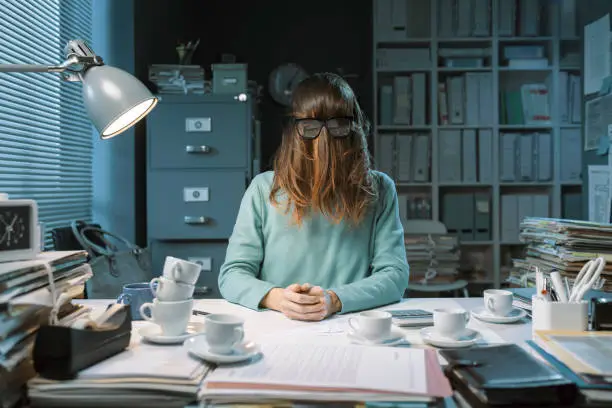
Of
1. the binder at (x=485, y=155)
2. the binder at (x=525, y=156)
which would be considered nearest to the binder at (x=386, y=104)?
the binder at (x=485, y=155)

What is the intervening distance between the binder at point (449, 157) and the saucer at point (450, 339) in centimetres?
278

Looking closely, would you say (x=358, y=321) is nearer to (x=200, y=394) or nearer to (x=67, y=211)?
(x=200, y=394)

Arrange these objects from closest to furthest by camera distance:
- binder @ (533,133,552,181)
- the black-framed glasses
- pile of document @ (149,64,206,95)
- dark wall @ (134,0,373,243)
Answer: the black-framed glasses, pile of document @ (149,64,206,95), binder @ (533,133,552,181), dark wall @ (134,0,373,243)

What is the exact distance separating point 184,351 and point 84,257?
1.14 feet

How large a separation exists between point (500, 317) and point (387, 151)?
103 inches

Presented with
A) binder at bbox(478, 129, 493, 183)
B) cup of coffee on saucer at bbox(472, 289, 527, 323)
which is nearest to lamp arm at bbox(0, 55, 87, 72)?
cup of coffee on saucer at bbox(472, 289, 527, 323)

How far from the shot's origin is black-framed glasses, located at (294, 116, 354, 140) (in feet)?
5.07

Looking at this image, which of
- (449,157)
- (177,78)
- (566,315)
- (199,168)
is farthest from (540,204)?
(566,315)

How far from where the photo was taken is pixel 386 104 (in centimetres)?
384

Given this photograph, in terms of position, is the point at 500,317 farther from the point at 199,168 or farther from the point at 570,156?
the point at 570,156

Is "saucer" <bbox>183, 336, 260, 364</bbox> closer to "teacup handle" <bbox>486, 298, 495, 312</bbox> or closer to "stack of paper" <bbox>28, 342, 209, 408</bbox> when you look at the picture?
"stack of paper" <bbox>28, 342, 209, 408</bbox>

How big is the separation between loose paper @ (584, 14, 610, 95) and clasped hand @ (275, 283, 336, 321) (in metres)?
1.64

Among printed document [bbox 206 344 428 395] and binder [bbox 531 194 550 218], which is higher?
binder [bbox 531 194 550 218]

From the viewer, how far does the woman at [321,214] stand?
160 centimetres
